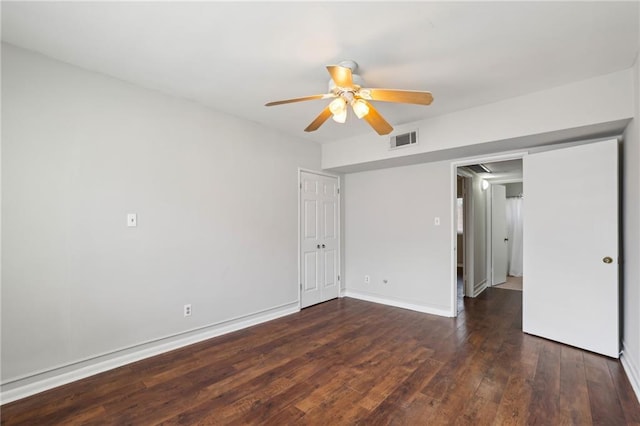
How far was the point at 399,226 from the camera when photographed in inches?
171

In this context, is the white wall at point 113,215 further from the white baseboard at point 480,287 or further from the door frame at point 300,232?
the white baseboard at point 480,287

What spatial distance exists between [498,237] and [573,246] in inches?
131

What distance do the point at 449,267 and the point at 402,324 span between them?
3.39ft

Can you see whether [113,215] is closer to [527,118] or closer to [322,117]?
[322,117]

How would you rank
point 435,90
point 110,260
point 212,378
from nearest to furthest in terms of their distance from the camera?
point 212,378
point 110,260
point 435,90

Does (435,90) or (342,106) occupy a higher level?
(435,90)

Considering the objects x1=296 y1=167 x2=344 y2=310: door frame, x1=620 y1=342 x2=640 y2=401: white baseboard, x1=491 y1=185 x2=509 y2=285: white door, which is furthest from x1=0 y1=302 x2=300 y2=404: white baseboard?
x1=491 y1=185 x2=509 y2=285: white door

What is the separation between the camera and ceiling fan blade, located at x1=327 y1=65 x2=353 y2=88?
1.77 meters

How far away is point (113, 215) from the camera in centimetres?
251

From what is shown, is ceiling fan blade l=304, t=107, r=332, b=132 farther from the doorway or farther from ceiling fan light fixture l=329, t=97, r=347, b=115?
the doorway

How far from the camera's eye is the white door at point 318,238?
4.27 meters

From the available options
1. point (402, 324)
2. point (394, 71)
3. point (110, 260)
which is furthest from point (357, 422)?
point (394, 71)

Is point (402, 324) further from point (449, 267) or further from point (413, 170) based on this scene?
point (413, 170)

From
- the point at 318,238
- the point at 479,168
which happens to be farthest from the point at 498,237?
the point at 318,238
